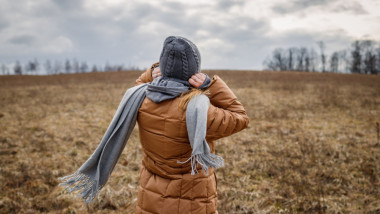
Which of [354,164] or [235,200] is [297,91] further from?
[235,200]

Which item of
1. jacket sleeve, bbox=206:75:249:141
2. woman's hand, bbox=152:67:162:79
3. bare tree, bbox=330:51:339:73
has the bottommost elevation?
jacket sleeve, bbox=206:75:249:141

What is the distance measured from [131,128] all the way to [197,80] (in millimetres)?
674

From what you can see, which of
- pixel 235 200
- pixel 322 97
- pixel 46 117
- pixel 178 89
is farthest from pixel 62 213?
pixel 322 97

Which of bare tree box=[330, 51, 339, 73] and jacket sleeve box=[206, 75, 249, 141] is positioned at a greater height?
bare tree box=[330, 51, 339, 73]

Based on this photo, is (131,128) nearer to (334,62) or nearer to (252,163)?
(252,163)

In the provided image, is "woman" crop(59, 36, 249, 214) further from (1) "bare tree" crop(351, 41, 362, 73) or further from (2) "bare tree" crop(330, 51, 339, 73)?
(2) "bare tree" crop(330, 51, 339, 73)

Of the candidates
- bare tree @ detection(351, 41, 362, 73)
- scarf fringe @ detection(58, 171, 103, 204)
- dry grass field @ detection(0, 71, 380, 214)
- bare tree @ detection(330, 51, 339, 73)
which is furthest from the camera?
bare tree @ detection(330, 51, 339, 73)

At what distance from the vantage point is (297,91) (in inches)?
614

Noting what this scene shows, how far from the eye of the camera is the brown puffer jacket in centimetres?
158

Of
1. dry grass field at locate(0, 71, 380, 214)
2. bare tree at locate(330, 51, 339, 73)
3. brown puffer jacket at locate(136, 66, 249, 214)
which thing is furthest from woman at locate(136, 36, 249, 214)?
bare tree at locate(330, 51, 339, 73)

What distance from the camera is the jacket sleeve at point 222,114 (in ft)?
5.11

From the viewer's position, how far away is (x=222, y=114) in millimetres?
1577

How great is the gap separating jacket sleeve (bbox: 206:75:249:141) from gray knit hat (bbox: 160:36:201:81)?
0.20m

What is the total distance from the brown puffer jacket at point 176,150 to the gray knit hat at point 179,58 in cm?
19
